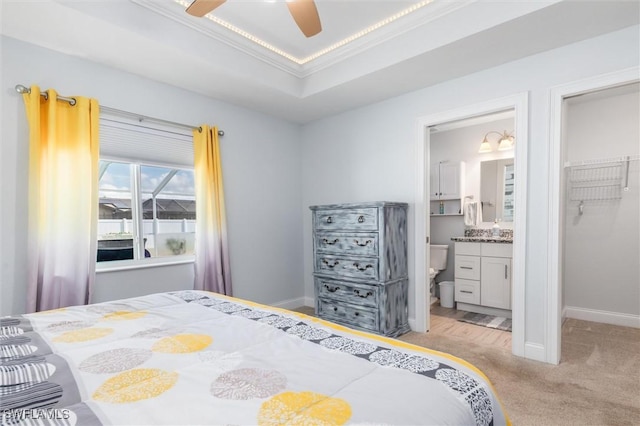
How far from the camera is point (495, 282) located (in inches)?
151

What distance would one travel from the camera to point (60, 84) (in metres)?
2.53

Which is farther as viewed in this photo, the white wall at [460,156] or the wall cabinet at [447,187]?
the wall cabinet at [447,187]

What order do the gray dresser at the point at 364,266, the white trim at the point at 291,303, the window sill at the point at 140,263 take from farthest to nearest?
the white trim at the point at 291,303 < the gray dresser at the point at 364,266 < the window sill at the point at 140,263

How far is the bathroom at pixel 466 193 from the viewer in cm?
425

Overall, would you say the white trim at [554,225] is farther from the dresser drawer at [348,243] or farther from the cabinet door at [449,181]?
the cabinet door at [449,181]

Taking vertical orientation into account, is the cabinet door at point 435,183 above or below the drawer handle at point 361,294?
above

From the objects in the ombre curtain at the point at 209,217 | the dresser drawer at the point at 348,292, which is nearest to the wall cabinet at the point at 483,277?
the dresser drawer at the point at 348,292

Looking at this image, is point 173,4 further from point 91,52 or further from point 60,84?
point 60,84

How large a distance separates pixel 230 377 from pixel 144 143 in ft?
8.87

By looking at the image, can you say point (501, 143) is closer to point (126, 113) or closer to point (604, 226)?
point (604, 226)

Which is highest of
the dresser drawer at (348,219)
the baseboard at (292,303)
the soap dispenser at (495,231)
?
the dresser drawer at (348,219)

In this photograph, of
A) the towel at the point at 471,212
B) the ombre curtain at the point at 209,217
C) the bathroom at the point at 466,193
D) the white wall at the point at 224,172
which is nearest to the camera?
the white wall at the point at 224,172

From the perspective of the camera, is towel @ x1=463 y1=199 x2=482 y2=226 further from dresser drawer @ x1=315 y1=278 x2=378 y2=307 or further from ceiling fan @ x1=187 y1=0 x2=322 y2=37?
ceiling fan @ x1=187 y1=0 x2=322 y2=37

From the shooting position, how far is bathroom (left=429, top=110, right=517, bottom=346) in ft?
13.9
